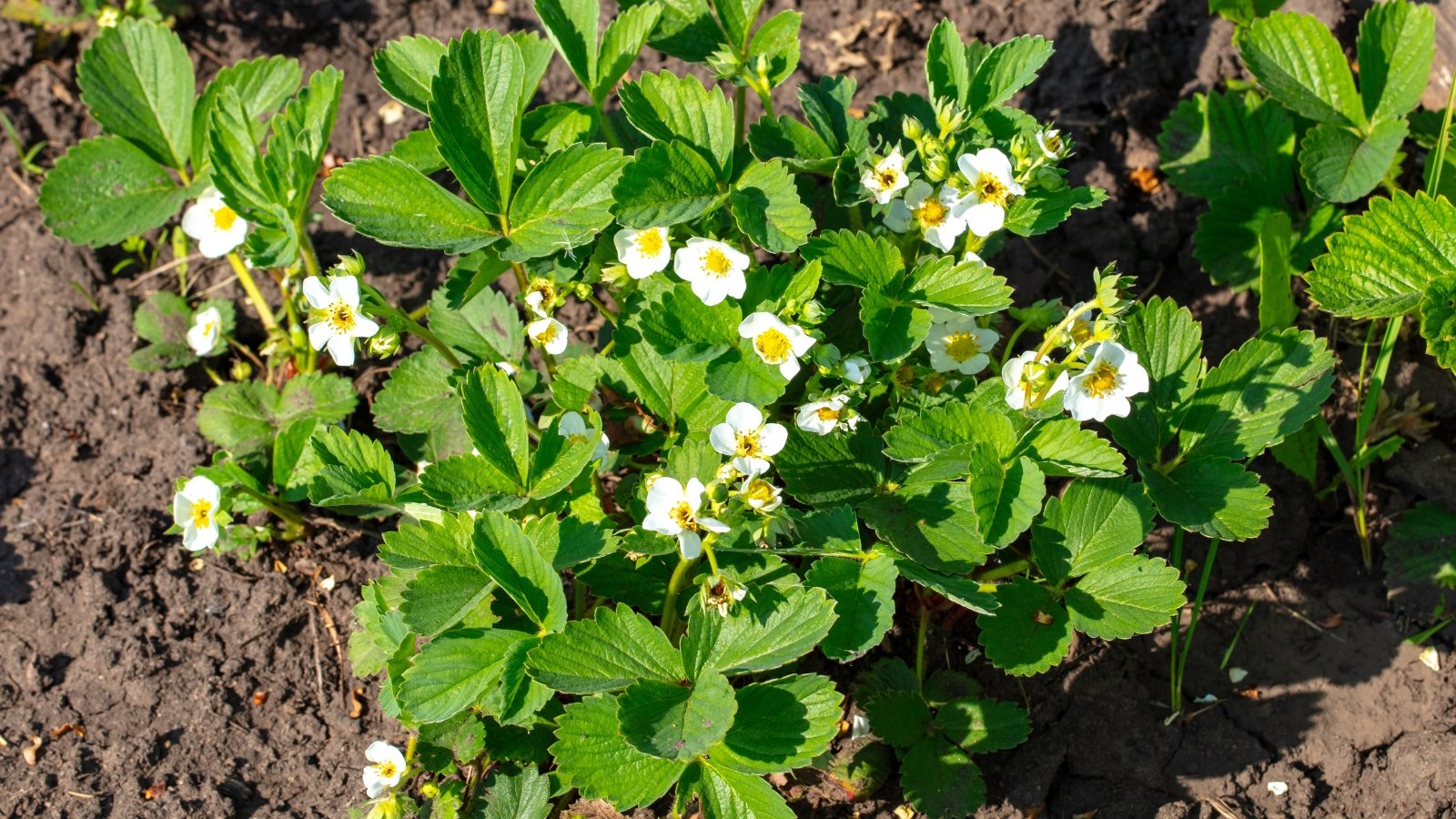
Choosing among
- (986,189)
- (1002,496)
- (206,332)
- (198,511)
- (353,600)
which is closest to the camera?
(1002,496)

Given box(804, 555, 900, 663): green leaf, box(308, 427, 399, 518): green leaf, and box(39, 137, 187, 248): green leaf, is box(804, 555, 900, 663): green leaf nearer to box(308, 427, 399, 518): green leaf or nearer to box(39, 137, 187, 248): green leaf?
box(308, 427, 399, 518): green leaf

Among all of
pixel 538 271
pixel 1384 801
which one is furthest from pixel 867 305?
pixel 1384 801

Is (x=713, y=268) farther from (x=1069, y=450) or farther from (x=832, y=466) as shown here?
(x=1069, y=450)

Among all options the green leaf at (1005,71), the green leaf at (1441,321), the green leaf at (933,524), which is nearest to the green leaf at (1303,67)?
the green leaf at (1441,321)

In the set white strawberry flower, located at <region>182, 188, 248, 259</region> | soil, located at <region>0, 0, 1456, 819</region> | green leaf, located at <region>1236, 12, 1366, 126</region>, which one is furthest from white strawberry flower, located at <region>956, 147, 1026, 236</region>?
white strawberry flower, located at <region>182, 188, 248, 259</region>

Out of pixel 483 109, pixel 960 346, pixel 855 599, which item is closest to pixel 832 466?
pixel 855 599

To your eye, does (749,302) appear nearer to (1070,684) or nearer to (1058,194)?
(1058,194)
